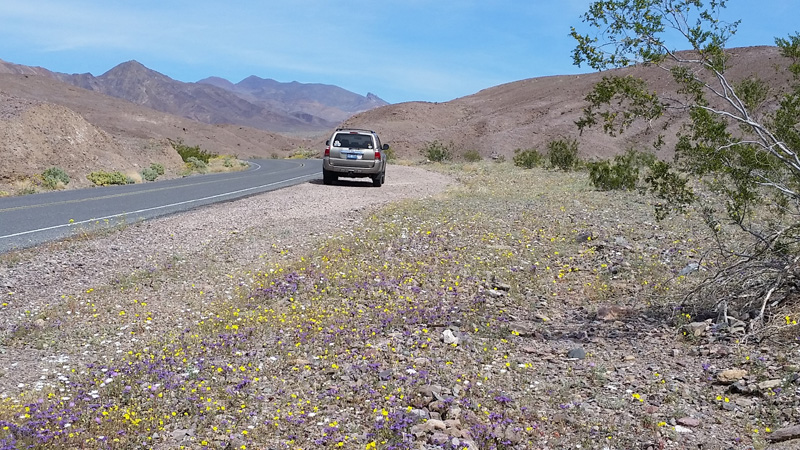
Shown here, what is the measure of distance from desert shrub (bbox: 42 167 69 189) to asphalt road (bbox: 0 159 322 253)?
3452mm

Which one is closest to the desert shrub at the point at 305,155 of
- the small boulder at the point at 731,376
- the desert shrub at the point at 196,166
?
the desert shrub at the point at 196,166

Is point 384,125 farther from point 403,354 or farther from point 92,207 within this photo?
point 403,354

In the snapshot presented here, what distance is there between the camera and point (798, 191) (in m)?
7.24

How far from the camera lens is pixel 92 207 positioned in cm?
1536

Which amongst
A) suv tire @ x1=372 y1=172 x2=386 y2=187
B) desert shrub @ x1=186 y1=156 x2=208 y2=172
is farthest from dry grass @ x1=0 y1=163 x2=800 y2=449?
desert shrub @ x1=186 y1=156 x2=208 y2=172

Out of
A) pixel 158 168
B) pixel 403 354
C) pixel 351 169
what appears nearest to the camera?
pixel 403 354

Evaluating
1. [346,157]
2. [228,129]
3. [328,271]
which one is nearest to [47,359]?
[328,271]

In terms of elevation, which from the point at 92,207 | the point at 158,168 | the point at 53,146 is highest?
the point at 53,146

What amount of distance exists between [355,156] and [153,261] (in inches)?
492

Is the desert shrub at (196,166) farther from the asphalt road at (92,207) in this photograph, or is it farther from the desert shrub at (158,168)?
the asphalt road at (92,207)

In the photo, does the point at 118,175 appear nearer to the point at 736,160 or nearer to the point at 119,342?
the point at 119,342

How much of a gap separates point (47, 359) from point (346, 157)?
15.9 m

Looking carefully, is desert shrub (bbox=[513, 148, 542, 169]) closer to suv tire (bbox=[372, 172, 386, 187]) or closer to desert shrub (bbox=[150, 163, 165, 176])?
suv tire (bbox=[372, 172, 386, 187])

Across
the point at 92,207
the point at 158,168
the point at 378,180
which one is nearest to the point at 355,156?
the point at 378,180
